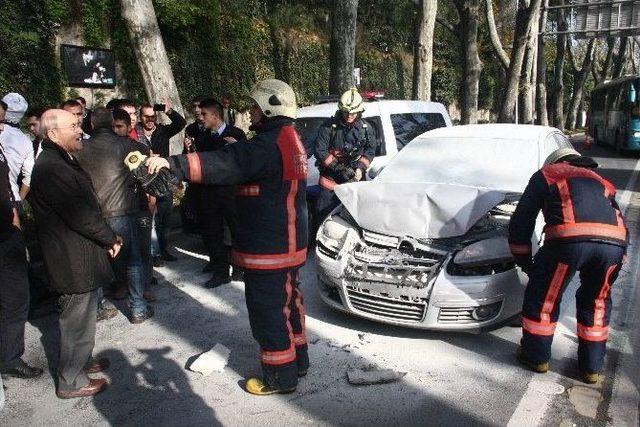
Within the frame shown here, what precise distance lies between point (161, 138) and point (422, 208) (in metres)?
3.07

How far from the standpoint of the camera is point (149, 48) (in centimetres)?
834

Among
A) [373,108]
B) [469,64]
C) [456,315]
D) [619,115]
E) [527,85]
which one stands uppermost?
[469,64]

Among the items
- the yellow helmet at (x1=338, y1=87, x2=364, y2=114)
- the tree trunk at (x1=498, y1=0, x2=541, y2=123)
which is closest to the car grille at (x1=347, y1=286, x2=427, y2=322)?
the yellow helmet at (x1=338, y1=87, x2=364, y2=114)

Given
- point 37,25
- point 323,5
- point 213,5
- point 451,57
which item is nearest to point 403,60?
point 451,57

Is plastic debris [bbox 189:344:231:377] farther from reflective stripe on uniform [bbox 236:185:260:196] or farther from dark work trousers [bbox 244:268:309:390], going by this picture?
reflective stripe on uniform [bbox 236:185:260:196]

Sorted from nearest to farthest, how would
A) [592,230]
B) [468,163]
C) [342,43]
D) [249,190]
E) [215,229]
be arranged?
[249,190]
[592,230]
[468,163]
[215,229]
[342,43]

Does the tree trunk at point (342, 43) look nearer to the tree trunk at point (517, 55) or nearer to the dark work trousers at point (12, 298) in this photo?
the tree trunk at point (517, 55)

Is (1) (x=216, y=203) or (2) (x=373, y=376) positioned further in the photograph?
(1) (x=216, y=203)

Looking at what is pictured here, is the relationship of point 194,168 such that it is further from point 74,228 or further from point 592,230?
point 592,230

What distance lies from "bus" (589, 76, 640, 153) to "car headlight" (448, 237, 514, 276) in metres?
14.8

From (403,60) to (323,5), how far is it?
7830mm

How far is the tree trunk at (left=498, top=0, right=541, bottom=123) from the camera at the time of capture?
15.0 meters

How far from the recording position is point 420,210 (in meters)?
4.13

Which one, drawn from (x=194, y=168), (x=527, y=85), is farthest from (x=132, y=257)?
(x=527, y=85)
